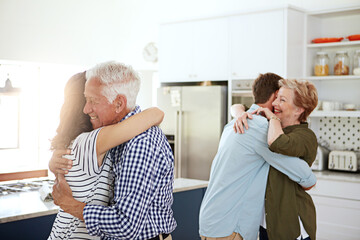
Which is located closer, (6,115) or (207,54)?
(207,54)

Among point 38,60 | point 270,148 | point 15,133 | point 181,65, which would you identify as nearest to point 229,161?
point 270,148

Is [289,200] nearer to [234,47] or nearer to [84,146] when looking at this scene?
[84,146]

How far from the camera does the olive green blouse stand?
76.7 inches

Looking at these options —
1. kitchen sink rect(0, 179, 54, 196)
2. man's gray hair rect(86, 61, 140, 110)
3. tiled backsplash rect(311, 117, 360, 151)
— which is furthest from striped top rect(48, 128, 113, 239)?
tiled backsplash rect(311, 117, 360, 151)

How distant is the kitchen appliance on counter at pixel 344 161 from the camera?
417 centimetres

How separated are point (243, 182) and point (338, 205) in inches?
88.3

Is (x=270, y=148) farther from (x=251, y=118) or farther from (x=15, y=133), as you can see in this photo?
(x=15, y=133)

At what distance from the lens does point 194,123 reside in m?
4.87

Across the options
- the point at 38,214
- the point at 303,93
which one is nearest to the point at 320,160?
the point at 303,93

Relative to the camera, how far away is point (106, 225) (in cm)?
127

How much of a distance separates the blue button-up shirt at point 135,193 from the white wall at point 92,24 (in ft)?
11.8

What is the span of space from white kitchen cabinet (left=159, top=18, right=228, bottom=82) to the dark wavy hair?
11.1ft

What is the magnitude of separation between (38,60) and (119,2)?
162cm

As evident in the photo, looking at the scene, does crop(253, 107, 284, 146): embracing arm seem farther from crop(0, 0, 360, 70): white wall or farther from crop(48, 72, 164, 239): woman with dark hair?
crop(0, 0, 360, 70): white wall
